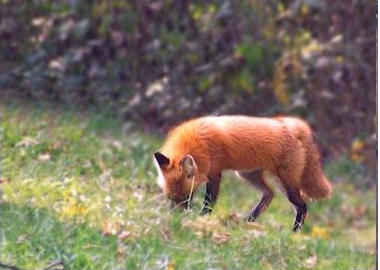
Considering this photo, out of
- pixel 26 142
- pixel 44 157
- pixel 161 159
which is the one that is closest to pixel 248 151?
pixel 161 159

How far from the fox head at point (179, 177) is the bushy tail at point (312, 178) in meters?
0.75

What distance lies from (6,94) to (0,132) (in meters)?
3.49

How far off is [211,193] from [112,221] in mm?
893

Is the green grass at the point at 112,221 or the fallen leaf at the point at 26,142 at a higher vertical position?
the fallen leaf at the point at 26,142

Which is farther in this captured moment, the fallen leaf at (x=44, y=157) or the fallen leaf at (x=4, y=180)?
the fallen leaf at (x=44, y=157)

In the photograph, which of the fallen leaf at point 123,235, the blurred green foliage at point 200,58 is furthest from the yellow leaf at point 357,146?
the fallen leaf at point 123,235

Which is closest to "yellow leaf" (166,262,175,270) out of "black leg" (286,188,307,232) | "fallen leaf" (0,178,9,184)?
"black leg" (286,188,307,232)

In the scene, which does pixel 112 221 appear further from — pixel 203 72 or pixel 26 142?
pixel 203 72

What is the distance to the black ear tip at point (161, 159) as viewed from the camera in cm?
577

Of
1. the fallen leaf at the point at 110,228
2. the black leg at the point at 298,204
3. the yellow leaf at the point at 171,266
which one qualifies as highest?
the black leg at the point at 298,204

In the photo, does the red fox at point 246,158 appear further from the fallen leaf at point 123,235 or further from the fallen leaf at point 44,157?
the fallen leaf at point 44,157

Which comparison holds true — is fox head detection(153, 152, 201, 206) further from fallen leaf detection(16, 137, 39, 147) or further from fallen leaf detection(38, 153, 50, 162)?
fallen leaf detection(16, 137, 39, 147)

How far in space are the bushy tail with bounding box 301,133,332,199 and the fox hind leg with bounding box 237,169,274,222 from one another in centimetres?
28

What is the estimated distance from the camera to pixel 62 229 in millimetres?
6035
